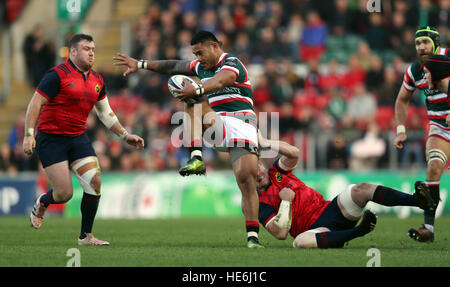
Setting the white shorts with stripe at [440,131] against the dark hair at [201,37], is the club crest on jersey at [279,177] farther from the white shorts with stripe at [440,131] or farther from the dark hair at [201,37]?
the white shorts with stripe at [440,131]

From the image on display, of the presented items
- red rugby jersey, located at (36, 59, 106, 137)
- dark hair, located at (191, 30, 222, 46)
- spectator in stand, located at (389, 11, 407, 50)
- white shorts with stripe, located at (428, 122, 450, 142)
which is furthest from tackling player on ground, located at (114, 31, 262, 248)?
spectator in stand, located at (389, 11, 407, 50)

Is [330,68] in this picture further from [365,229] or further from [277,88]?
[365,229]

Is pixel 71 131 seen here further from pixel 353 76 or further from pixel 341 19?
pixel 341 19

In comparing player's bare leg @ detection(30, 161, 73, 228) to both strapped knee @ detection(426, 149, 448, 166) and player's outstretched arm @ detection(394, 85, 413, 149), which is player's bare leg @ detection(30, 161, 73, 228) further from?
strapped knee @ detection(426, 149, 448, 166)

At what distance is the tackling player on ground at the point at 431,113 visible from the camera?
11047 mm

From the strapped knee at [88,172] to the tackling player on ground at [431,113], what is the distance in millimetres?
4301

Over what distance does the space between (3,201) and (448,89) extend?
1526 centimetres

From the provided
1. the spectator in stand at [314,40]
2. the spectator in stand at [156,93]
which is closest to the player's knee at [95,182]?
the spectator in stand at [156,93]

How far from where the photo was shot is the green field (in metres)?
8.32

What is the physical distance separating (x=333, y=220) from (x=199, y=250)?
170 centimetres

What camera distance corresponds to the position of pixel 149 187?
20438 mm

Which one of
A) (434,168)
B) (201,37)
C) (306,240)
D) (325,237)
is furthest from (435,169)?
(201,37)

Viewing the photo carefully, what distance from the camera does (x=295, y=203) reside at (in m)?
9.95

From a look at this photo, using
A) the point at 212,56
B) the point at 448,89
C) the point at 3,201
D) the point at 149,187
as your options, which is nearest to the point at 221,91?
the point at 212,56
